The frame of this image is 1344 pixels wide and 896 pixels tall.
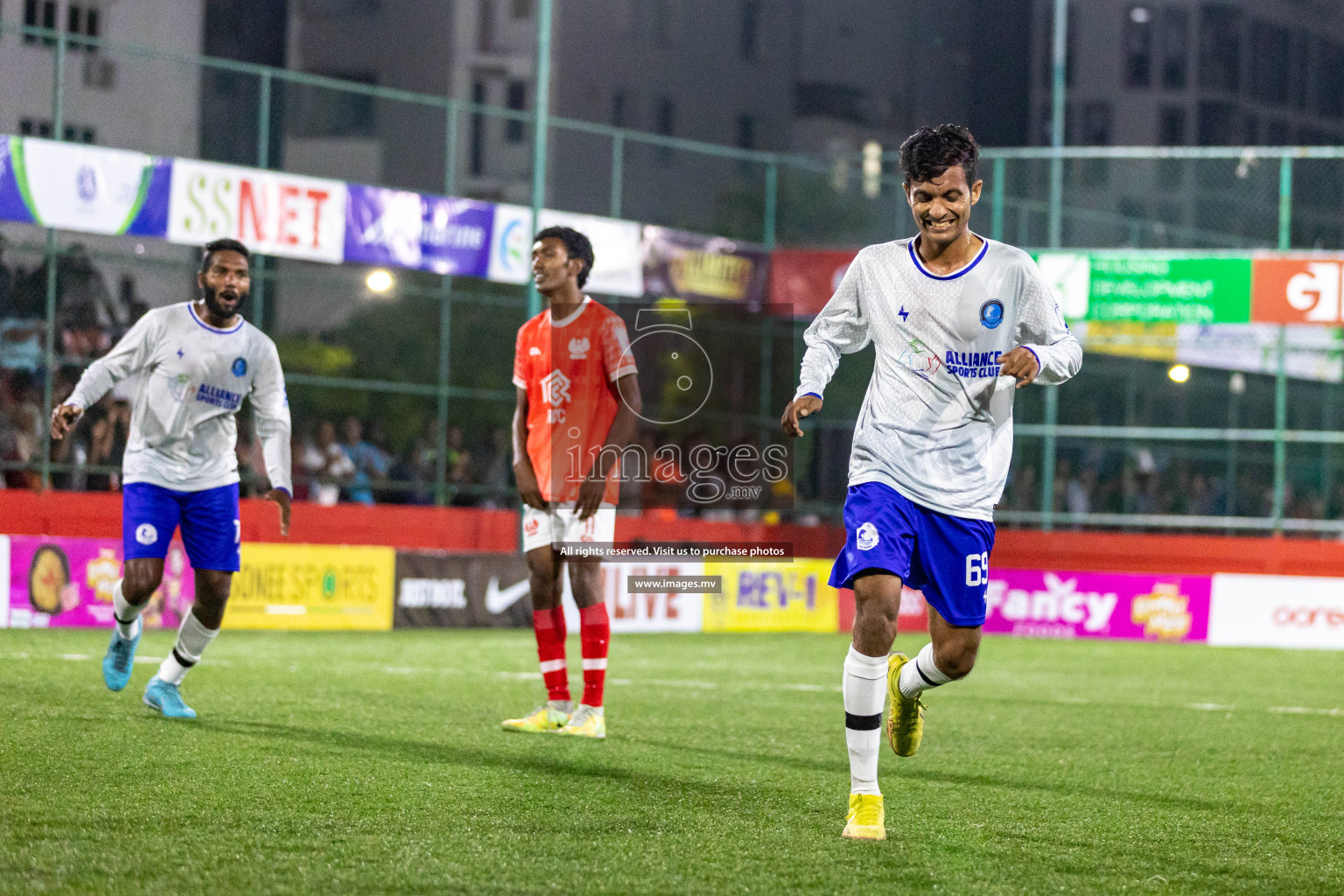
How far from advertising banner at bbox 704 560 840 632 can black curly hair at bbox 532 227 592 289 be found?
38.9ft

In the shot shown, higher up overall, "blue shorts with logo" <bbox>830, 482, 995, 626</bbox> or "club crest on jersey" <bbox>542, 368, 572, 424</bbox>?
"club crest on jersey" <bbox>542, 368, 572, 424</bbox>

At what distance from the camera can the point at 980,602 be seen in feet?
19.2

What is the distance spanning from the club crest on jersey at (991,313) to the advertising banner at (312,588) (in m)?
11.6

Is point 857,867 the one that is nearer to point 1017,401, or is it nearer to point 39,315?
point 39,315

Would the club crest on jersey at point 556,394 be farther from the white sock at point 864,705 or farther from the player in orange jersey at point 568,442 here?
the white sock at point 864,705

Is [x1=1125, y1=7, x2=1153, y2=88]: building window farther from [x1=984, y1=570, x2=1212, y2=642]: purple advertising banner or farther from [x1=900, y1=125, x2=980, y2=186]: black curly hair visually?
[x1=900, y1=125, x2=980, y2=186]: black curly hair

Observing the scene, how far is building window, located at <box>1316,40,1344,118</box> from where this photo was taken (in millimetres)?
76375

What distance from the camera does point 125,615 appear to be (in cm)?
821

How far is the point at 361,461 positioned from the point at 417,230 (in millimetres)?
2940

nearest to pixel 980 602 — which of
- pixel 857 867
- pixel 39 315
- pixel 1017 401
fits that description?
pixel 857 867

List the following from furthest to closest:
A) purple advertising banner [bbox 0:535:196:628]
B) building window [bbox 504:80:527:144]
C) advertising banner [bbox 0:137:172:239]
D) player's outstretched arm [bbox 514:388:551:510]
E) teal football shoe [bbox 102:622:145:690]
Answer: building window [bbox 504:80:527:144]
advertising banner [bbox 0:137:172:239]
purple advertising banner [bbox 0:535:196:628]
teal football shoe [bbox 102:622:145:690]
player's outstretched arm [bbox 514:388:551:510]

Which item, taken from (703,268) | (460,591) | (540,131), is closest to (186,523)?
(460,591)

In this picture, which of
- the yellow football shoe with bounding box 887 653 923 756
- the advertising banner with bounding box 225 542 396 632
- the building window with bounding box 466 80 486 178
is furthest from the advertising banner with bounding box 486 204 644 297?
the building window with bounding box 466 80 486 178

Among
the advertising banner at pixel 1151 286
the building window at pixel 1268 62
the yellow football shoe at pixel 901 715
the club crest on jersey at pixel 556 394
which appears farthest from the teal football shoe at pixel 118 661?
the building window at pixel 1268 62
